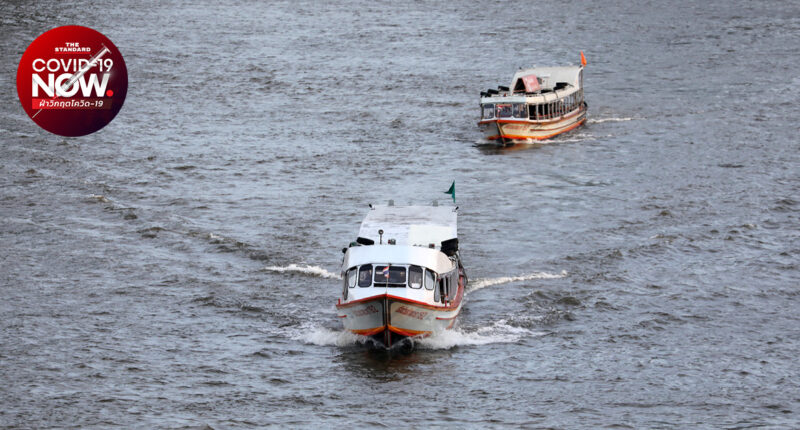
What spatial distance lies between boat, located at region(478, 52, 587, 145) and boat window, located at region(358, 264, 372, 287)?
38367mm

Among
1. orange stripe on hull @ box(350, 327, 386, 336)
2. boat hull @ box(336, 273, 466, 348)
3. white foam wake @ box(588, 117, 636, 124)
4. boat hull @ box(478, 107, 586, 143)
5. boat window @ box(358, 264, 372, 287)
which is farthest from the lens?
white foam wake @ box(588, 117, 636, 124)

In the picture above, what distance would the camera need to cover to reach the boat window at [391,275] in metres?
41.4

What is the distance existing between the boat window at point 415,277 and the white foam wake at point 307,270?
9495 mm

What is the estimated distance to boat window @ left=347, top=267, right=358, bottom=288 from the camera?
41.8 m

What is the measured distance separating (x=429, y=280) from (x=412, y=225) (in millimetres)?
4663

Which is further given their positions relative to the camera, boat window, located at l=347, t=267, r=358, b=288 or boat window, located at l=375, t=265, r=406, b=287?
boat window, located at l=347, t=267, r=358, b=288

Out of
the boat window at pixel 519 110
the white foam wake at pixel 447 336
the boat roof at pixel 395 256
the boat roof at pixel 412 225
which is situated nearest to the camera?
the boat roof at pixel 395 256

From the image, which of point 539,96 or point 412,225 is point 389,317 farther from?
→ point 539,96

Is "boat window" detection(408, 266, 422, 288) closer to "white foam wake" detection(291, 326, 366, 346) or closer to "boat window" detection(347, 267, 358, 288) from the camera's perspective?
"boat window" detection(347, 267, 358, 288)

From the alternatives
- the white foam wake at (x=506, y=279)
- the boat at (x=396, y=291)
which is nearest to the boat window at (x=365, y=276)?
the boat at (x=396, y=291)

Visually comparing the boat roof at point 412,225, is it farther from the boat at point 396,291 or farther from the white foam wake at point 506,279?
the white foam wake at point 506,279

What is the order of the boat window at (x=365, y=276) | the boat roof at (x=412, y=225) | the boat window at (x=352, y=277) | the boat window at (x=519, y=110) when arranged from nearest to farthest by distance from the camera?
the boat window at (x=365, y=276), the boat window at (x=352, y=277), the boat roof at (x=412, y=225), the boat window at (x=519, y=110)

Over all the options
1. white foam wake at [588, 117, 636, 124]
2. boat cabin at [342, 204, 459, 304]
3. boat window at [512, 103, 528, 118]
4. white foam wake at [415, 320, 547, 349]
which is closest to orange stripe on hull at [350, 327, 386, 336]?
boat cabin at [342, 204, 459, 304]

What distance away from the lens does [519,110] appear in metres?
79.9
